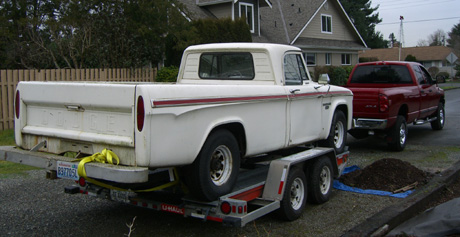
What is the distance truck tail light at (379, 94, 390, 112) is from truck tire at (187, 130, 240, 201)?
233 inches

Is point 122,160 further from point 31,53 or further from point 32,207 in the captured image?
point 31,53

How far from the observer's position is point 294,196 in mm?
5891

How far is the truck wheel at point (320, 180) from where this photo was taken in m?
6.27

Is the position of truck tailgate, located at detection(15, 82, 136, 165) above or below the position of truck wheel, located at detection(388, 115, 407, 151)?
above

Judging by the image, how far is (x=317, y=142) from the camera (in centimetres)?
740

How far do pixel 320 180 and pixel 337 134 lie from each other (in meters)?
1.52

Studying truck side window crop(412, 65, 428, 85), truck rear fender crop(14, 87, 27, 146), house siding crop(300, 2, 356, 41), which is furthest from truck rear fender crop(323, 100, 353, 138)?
house siding crop(300, 2, 356, 41)

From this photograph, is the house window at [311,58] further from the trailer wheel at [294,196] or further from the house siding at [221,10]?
the trailer wheel at [294,196]

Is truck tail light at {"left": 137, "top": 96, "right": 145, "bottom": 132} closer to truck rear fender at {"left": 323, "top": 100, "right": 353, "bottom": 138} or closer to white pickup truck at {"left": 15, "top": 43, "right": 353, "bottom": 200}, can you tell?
white pickup truck at {"left": 15, "top": 43, "right": 353, "bottom": 200}

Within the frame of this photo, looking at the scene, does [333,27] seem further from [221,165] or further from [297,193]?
[221,165]

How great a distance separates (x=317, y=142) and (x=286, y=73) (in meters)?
1.51

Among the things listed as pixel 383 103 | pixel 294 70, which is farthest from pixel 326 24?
pixel 294 70

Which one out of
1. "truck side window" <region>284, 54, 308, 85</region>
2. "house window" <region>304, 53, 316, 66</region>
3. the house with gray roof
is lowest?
"truck side window" <region>284, 54, 308, 85</region>

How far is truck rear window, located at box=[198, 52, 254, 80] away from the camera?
21.0ft
